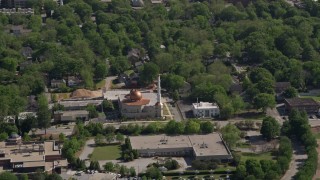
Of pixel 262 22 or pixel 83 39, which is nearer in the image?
pixel 83 39

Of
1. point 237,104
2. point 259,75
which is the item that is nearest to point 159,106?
point 237,104

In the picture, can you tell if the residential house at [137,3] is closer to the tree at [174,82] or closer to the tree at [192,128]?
the tree at [174,82]

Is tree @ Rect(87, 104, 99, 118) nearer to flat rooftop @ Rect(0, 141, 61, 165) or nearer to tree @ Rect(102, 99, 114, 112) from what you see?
tree @ Rect(102, 99, 114, 112)

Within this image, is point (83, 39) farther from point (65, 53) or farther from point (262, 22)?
point (262, 22)

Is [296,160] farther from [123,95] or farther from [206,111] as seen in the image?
[123,95]

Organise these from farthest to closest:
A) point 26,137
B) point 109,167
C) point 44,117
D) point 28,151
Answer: point 44,117
point 26,137
point 28,151
point 109,167

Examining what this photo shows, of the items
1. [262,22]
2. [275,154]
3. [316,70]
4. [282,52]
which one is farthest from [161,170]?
[262,22]
